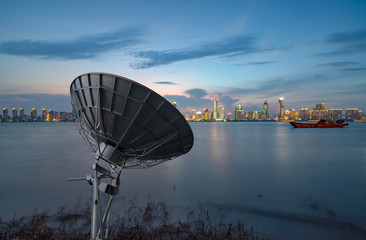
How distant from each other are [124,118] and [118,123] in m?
0.29

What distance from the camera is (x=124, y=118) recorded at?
654 cm

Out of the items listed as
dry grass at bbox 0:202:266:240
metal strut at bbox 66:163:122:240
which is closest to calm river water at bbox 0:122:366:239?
dry grass at bbox 0:202:266:240

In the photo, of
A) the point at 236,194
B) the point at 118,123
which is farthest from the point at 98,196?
the point at 236,194

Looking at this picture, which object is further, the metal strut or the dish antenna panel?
the dish antenna panel

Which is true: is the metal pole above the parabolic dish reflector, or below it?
below

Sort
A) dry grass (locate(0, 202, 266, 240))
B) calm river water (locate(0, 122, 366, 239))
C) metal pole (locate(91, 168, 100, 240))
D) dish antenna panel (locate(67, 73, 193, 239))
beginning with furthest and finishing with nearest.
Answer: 1. calm river water (locate(0, 122, 366, 239))
2. dry grass (locate(0, 202, 266, 240))
3. dish antenna panel (locate(67, 73, 193, 239))
4. metal pole (locate(91, 168, 100, 240))

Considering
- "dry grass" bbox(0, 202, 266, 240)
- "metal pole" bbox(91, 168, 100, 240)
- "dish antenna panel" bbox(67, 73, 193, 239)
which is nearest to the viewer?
"metal pole" bbox(91, 168, 100, 240)

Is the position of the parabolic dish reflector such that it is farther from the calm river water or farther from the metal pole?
the calm river water

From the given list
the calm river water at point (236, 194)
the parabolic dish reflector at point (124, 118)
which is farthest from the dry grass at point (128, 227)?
the parabolic dish reflector at point (124, 118)

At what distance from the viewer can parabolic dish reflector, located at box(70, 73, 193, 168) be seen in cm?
607

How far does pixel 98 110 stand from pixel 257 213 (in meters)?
10.6

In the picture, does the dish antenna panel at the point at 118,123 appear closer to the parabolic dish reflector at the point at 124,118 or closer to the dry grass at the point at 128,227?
the parabolic dish reflector at the point at 124,118

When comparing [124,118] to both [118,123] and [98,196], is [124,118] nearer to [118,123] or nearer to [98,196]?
[118,123]

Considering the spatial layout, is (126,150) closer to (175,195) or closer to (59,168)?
(175,195)
